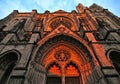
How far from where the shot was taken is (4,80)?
30.2ft

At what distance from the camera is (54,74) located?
9.99 meters

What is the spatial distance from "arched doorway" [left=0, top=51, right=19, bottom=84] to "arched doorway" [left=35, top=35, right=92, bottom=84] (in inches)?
78.1

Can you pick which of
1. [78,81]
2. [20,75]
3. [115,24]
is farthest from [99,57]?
[115,24]

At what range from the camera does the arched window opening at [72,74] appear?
968cm

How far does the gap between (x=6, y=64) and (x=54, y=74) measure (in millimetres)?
3690

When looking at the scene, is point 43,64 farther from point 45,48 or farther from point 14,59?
point 14,59

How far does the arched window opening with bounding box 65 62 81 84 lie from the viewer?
968 centimetres

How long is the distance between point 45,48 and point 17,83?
14.4 feet

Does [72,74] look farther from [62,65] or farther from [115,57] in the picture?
[115,57]

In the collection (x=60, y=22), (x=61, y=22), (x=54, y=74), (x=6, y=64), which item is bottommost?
(x=54, y=74)

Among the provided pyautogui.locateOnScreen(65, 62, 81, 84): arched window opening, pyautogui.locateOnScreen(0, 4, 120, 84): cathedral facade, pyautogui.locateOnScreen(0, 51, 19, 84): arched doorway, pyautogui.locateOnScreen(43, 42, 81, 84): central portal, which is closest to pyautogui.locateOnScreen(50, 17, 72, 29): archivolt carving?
pyautogui.locateOnScreen(0, 4, 120, 84): cathedral facade

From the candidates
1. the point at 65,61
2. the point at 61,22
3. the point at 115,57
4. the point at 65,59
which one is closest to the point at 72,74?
the point at 65,61

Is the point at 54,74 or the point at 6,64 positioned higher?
the point at 6,64

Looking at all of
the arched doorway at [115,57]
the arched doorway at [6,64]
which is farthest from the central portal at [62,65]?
the arched doorway at [115,57]
